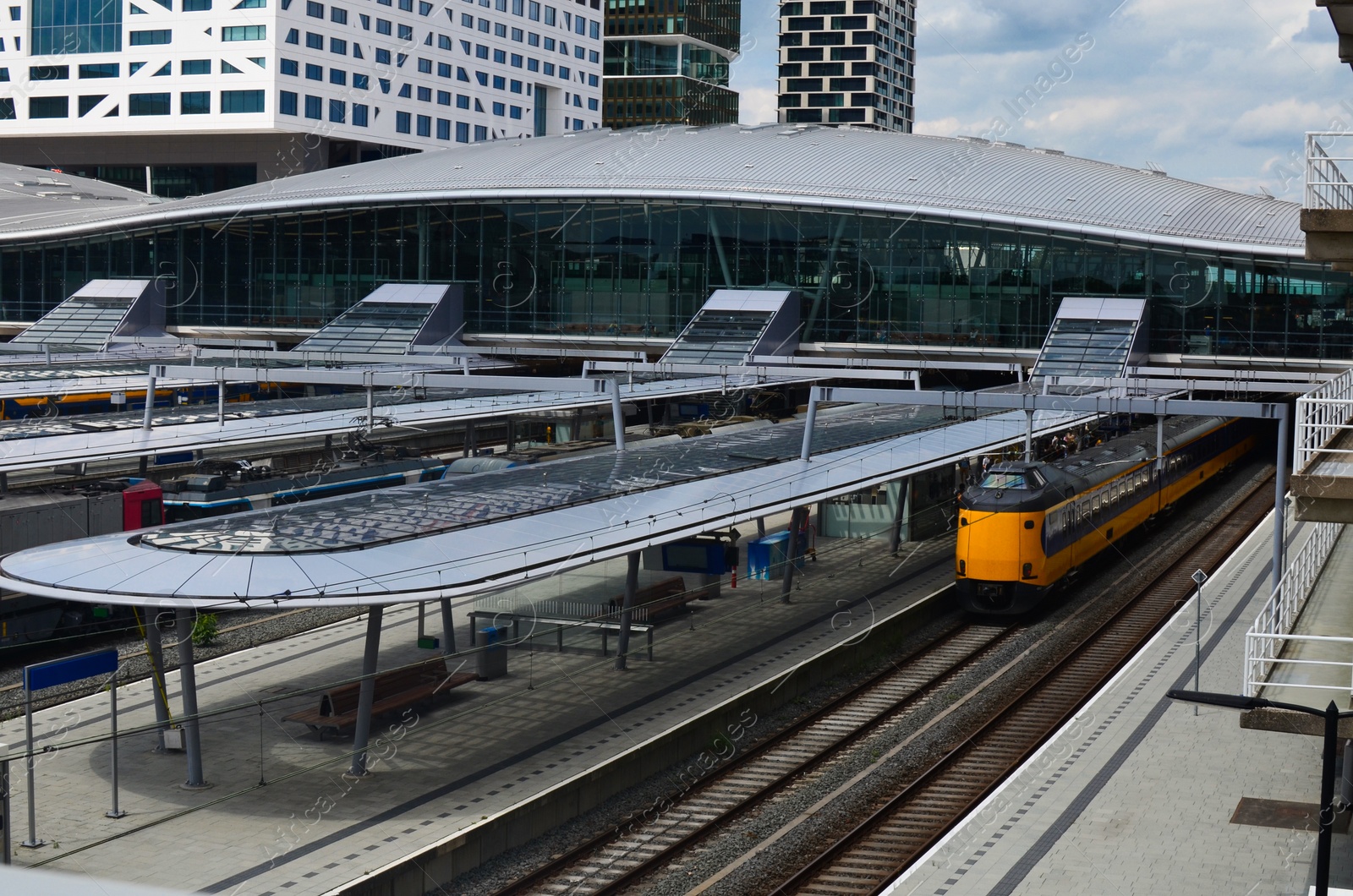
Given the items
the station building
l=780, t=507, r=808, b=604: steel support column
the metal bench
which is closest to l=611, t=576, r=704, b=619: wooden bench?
the metal bench

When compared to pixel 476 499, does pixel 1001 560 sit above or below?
below

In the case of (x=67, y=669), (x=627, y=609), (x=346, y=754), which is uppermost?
(x=67, y=669)

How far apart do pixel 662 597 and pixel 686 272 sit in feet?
105

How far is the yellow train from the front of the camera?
2762 centimetres

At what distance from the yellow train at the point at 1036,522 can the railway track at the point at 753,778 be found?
3.87 ft

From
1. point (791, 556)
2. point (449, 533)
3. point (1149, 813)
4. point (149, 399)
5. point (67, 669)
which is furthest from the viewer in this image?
point (149, 399)

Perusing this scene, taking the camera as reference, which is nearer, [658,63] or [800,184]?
[800,184]

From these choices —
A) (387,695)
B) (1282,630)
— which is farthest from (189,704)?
(1282,630)

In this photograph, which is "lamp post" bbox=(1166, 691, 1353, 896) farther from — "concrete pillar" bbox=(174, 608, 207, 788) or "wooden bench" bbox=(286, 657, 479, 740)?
"concrete pillar" bbox=(174, 608, 207, 788)

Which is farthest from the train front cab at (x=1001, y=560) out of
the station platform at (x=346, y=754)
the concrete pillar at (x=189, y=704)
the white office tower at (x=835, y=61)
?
the white office tower at (x=835, y=61)

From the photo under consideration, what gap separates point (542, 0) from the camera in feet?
348

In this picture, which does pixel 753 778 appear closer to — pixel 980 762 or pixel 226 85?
pixel 980 762

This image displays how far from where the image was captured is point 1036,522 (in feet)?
90.6

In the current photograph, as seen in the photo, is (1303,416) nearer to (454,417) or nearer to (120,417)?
(454,417)
